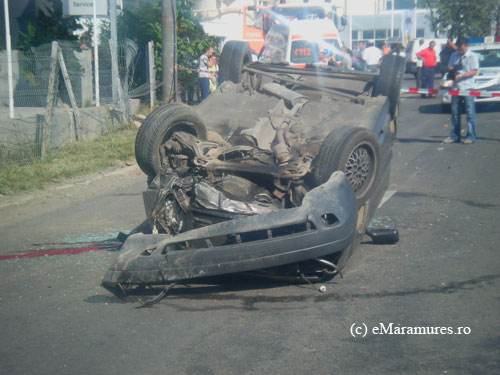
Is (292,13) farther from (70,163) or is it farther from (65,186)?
(65,186)

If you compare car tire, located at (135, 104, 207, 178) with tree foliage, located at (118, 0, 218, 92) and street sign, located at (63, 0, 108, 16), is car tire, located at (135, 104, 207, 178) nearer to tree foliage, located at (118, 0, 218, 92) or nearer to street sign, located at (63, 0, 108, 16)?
street sign, located at (63, 0, 108, 16)

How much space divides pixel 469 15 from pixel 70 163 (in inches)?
1094

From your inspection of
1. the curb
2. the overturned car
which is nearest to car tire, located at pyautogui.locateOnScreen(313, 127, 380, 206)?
the overturned car

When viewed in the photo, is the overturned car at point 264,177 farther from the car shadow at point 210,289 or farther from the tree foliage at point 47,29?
the tree foliage at point 47,29

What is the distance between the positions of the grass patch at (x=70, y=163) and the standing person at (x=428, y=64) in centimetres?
1187

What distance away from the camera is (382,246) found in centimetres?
557

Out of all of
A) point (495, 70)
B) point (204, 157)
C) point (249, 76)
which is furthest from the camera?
point (495, 70)

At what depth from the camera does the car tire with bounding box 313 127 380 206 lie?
15.9 feet

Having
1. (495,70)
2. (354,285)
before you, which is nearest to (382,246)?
(354,285)

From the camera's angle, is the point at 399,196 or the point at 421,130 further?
the point at 421,130

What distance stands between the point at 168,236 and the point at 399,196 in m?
3.93

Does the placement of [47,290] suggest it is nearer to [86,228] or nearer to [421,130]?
[86,228]

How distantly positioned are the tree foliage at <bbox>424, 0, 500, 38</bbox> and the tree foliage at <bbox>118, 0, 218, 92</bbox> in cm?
1916

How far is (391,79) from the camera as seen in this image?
6.46 meters
